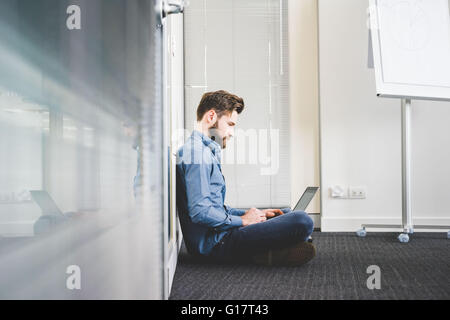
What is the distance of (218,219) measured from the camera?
5.28 feet

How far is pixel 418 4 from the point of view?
2.38 m

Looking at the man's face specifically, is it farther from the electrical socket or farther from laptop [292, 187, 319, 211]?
the electrical socket

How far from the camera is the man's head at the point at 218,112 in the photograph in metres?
1.77

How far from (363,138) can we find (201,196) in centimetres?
146

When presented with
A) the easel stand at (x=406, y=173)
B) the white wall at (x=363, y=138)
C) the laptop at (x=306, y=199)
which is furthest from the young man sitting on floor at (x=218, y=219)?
the white wall at (x=363, y=138)

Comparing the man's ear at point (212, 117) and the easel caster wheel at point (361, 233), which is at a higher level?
the man's ear at point (212, 117)

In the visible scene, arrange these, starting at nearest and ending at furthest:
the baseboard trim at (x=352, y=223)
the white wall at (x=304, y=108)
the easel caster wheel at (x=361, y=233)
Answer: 1. the easel caster wheel at (x=361, y=233)
2. the baseboard trim at (x=352, y=223)
3. the white wall at (x=304, y=108)

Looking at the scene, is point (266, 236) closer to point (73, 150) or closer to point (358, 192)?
point (73, 150)

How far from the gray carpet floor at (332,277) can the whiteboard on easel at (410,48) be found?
85 cm

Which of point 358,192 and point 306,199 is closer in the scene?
point 306,199

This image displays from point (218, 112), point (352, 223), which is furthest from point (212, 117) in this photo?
point (352, 223)

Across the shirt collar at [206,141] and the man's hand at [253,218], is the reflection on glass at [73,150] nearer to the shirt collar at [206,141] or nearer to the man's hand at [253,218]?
the shirt collar at [206,141]

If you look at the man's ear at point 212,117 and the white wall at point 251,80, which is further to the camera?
the white wall at point 251,80

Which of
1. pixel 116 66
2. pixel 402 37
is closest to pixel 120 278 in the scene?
pixel 116 66
